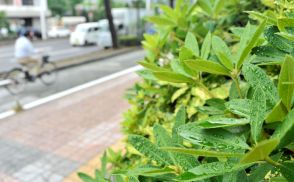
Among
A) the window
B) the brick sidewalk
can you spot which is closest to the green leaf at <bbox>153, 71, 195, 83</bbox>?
the brick sidewalk

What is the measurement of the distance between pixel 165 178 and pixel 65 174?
12.0ft

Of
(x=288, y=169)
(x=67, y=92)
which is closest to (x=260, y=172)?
(x=288, y=169)

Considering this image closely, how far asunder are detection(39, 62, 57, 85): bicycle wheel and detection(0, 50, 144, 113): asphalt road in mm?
148

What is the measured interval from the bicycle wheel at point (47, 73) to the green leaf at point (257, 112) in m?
8.94

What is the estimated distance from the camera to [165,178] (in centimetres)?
81

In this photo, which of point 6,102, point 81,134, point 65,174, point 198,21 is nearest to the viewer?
point 198,21

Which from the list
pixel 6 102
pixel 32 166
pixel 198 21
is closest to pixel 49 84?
pixel 6 102

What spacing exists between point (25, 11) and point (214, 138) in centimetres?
3633

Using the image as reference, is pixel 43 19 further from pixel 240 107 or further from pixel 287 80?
pixel 287 80

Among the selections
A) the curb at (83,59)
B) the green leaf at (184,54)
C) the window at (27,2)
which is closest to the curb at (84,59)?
the curb at (83,59)

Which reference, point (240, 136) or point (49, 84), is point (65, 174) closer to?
point (240, 136)

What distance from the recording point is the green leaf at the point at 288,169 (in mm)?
608

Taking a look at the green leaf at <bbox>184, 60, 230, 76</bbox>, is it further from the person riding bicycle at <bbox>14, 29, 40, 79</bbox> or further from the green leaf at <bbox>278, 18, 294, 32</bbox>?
the person riding bicycle at <bbox>14, 29, 40, 79</bbox>

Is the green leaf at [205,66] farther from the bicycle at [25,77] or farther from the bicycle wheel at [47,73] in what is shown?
the bicycle wheel at [47,73]
